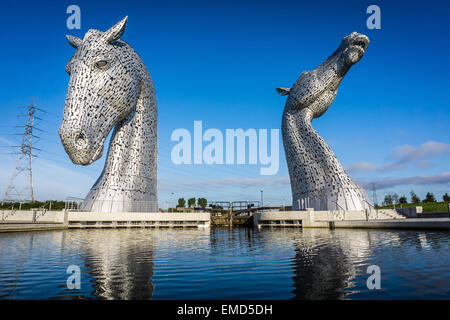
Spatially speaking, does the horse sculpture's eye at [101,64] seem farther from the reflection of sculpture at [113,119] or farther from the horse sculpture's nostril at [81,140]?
the horse sculpture's nostril at [81,140]

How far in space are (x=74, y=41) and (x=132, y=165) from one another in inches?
352

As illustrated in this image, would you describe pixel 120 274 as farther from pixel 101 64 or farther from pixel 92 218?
pixel 101 64

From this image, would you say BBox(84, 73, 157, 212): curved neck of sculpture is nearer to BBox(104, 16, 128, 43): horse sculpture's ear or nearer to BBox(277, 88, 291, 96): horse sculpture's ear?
BBox(104, 16, 128, 43): horse sculpture's ear

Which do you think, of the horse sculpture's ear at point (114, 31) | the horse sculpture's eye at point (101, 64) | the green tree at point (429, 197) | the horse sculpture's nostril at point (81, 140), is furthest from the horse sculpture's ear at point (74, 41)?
the green tree at point (429, 197)

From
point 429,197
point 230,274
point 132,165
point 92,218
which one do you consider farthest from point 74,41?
point 429,197

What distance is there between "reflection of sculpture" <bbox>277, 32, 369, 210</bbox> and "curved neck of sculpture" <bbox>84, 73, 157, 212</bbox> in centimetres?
1133

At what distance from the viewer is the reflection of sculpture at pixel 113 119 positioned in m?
16.2

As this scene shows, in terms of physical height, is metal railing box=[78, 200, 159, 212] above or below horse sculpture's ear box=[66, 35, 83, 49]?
below

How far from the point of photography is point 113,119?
1831cm

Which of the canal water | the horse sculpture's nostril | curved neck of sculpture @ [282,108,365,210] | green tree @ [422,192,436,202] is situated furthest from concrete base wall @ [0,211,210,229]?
green tree @ [422,192,436,202]

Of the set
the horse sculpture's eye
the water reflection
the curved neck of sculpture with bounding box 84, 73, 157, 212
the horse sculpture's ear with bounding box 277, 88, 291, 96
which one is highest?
the horse sculpture's ear with bounding box 277, 88, 291, 96

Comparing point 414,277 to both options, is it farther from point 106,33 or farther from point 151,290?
point 106,33

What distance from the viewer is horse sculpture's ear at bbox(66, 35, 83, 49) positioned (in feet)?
60.6

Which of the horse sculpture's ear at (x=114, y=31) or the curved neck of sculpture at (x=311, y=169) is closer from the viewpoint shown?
the horse sculpture's ear at (x=114, y=31)
